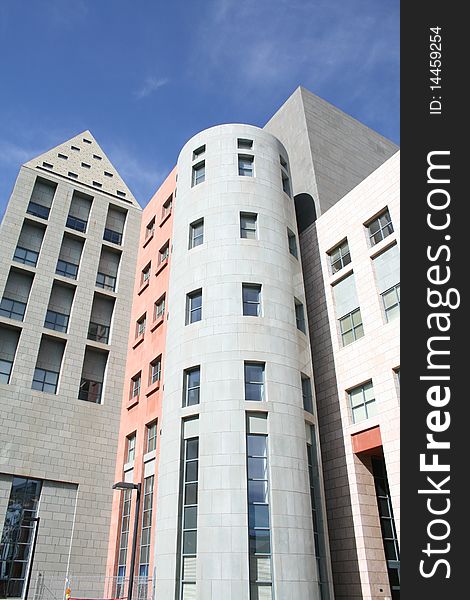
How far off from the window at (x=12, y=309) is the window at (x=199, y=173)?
47.1 ft

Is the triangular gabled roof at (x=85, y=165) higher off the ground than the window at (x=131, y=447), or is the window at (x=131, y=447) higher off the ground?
the triangular gabled roof at (x=85, y=165)

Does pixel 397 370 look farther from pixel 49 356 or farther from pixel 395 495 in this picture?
pixel 49 356

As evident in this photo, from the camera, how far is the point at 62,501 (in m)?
29.3

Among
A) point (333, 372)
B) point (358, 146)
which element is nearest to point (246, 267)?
point (333, 372)

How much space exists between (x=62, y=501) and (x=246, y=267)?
1746 cm

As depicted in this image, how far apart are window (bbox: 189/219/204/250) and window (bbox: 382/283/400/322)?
1046 centimetres

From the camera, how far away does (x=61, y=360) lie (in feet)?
111

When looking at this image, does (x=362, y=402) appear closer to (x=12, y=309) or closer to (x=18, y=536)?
(x=18, y=536)

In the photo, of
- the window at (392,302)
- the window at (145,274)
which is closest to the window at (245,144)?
the window at (145,274)

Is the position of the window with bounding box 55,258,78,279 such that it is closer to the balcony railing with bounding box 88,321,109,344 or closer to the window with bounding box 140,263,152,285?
the balcony railing with bounding box 88,321,109,344

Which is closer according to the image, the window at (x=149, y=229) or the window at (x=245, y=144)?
the window at (x=245, y=144)

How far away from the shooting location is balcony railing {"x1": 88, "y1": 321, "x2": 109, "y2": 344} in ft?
118

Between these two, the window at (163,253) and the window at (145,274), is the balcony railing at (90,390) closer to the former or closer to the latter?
the window at (145,274)

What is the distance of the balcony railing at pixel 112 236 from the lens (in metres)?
40.4
